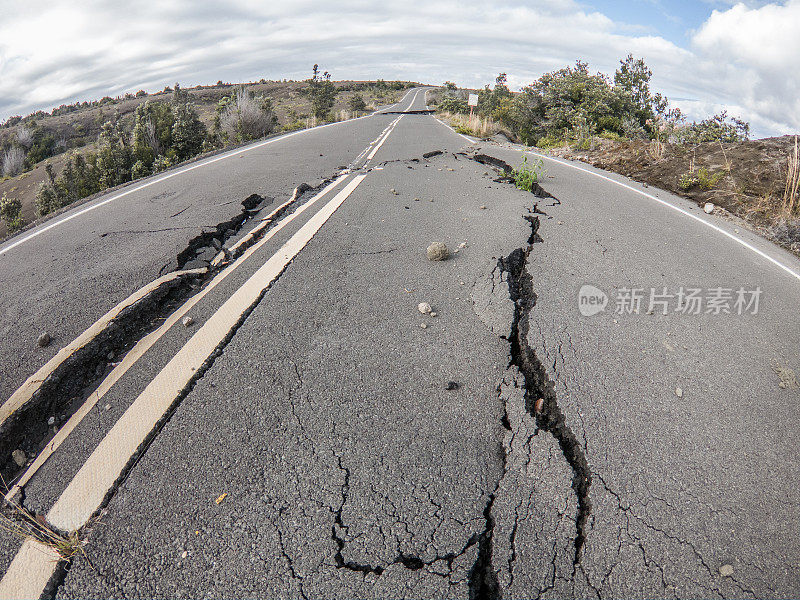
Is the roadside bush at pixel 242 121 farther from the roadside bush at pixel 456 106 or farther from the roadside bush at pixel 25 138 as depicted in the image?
the roadside bush at pixel 25 138

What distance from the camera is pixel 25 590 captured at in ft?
4.43

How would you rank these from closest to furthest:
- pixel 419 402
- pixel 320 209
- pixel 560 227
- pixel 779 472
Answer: pixel 779 472, pixel 419 402, pixel 560 227, pixel 320 209

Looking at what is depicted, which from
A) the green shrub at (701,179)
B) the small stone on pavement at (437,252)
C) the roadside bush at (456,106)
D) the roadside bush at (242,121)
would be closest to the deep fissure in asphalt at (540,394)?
the small stone on pavement at (437,252)

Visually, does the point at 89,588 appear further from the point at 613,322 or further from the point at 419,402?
the point at 613,322

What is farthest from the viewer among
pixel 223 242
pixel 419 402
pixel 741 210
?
pixel 741 210

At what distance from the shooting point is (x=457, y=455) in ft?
6.00

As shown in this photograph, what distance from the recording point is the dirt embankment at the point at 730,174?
5.91m

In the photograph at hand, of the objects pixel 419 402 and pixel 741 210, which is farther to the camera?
pixel 741 210

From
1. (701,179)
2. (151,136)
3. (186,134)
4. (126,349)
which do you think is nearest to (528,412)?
(126,349)

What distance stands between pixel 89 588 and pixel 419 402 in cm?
143

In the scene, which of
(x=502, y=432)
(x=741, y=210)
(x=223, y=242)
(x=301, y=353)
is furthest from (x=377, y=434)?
(x=741, y=210)

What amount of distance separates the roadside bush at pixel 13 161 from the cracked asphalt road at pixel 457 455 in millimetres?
41059

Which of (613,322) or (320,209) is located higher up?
(320,209)

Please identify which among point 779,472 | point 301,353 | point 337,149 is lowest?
point 779,472
